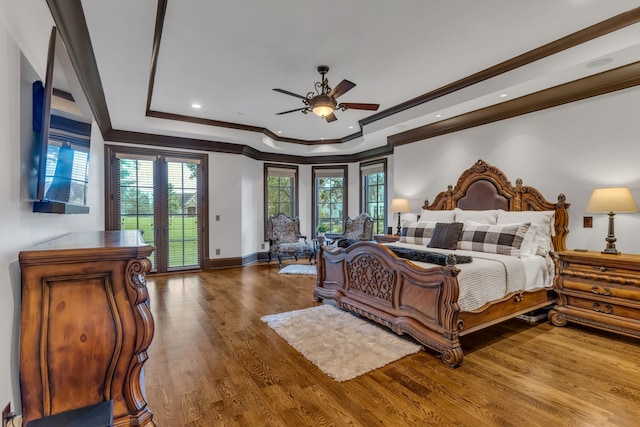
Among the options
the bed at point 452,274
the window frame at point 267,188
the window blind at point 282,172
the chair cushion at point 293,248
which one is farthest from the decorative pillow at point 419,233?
the window blind at point 282,172

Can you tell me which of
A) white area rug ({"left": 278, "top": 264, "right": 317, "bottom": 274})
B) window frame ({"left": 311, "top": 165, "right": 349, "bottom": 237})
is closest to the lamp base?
white area rug ({"left": 278, "top": 264, "right": 317, "bottom": 274})

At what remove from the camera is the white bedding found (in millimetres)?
2711

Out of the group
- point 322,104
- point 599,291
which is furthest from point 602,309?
point 322,104

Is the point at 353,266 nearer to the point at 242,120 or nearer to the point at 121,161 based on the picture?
the point at 242,120

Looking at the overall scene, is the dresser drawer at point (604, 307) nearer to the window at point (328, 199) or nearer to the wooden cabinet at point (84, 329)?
the wooden cabinet at point (84, 329)

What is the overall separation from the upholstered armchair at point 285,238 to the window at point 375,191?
163cm

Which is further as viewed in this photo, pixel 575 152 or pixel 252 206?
pixel 252 206

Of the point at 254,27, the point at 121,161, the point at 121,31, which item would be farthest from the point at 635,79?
the point at 121,161

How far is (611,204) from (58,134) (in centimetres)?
448

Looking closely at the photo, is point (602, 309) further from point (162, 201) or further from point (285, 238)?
point (162, 201)

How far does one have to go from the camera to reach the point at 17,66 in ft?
4.56

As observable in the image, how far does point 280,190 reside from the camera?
25.4 ft

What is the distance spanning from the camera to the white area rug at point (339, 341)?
8.23 ft

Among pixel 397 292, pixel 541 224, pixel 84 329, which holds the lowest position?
pixel 397 292
